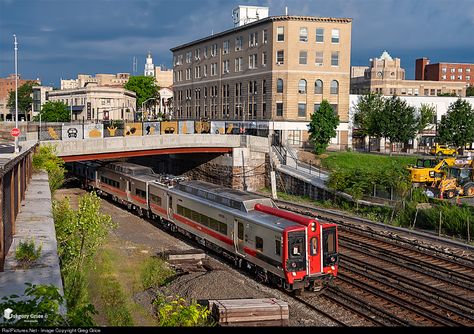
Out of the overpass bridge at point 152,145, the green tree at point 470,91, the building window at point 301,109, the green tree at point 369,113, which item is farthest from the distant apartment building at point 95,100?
the green tree at point 470,91

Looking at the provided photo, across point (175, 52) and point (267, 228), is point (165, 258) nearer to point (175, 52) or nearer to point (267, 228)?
point (267, 228)

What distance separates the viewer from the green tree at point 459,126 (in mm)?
62250

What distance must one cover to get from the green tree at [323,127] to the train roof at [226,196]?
29.2 meters

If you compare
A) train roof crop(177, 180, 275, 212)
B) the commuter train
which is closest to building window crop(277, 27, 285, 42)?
the commuter train

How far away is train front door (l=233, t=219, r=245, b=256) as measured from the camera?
906 inches

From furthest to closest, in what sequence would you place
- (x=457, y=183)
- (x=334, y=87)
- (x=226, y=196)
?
(x=334, y=87)
(x=457, y=183)
(x=226, y=196)

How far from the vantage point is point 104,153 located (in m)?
45.3

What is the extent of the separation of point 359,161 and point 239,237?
34934mm

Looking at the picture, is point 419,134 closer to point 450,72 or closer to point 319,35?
point 319,35

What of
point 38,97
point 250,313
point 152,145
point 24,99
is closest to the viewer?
point 250,313

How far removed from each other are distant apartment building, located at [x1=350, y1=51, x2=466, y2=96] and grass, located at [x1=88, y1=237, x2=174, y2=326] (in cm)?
9386

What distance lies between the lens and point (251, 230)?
72.4 ft

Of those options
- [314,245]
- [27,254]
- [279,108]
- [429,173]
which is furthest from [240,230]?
[279,108]

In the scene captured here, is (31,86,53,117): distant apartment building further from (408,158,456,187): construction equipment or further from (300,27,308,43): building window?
(408,158,456,187): construction equipment
